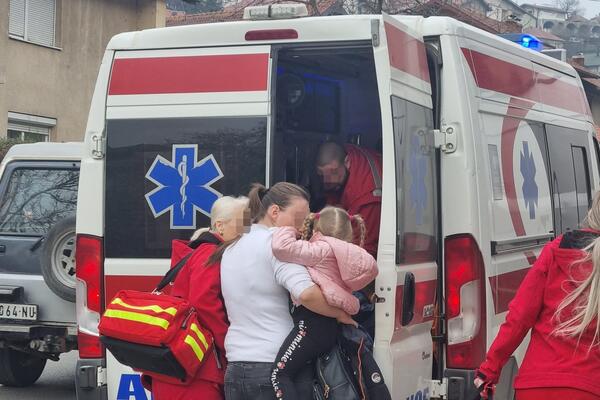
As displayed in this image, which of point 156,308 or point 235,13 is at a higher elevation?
point 235,13

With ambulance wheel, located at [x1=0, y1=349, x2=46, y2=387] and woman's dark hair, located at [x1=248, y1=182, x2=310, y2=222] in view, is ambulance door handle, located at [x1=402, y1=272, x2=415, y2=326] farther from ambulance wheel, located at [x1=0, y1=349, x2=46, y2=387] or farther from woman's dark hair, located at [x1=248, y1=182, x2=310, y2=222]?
ambulance wheel, located at [x1=0, y1=349, x2=46, y2=387]

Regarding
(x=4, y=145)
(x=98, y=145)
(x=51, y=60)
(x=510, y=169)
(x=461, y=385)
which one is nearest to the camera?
(x=461, y=385)

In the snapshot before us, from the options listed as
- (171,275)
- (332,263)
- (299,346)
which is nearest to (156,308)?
(171,275)

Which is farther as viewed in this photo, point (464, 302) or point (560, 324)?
point (464, 302)

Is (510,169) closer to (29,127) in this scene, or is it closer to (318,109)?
(318,109)

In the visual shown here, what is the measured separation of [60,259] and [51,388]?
2.12 m

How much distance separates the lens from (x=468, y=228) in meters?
5.64

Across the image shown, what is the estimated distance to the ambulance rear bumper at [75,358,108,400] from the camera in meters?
5.82

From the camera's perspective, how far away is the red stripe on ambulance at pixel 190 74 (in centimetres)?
563

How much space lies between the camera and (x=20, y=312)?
8.81 m

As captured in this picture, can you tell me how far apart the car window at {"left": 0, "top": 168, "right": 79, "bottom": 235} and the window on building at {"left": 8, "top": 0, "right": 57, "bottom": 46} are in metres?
13.9

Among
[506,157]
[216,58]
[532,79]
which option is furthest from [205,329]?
[532,79]

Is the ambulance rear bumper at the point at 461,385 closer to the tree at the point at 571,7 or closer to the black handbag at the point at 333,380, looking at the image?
the black handbag at the point at 333,380

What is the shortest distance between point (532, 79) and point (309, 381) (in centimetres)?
313
